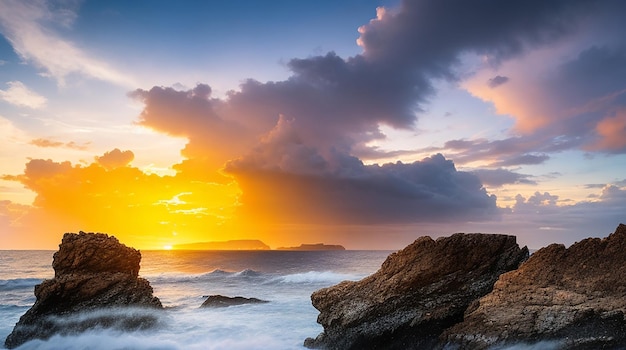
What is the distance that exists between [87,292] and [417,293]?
17877 mm

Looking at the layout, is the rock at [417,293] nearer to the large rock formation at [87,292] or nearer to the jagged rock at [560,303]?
the jagged rock at [560,303]

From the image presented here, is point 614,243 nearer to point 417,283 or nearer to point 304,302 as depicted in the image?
point 417,283

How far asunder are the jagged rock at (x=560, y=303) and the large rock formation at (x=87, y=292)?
17.3m

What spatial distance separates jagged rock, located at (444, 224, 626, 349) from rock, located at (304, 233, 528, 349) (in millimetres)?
1318

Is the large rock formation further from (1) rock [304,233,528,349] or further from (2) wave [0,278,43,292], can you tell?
(2) wave [0,278,43,292]

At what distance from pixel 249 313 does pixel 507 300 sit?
19404 millimetres

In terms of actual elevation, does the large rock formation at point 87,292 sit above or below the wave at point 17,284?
above

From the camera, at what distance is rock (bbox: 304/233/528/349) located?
1662 cm

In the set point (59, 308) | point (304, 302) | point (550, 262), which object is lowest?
point (304, 302)

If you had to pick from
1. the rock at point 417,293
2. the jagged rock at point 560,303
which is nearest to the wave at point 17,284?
the rock at point 417,293

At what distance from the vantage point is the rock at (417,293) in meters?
16.6

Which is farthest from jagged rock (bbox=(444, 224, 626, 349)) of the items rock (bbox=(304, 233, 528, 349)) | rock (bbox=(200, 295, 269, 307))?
rock (bbox=(200, 295, 269, 307))

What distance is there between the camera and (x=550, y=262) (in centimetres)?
1563

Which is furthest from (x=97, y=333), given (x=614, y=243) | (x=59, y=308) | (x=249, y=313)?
(x=614, y=243)
